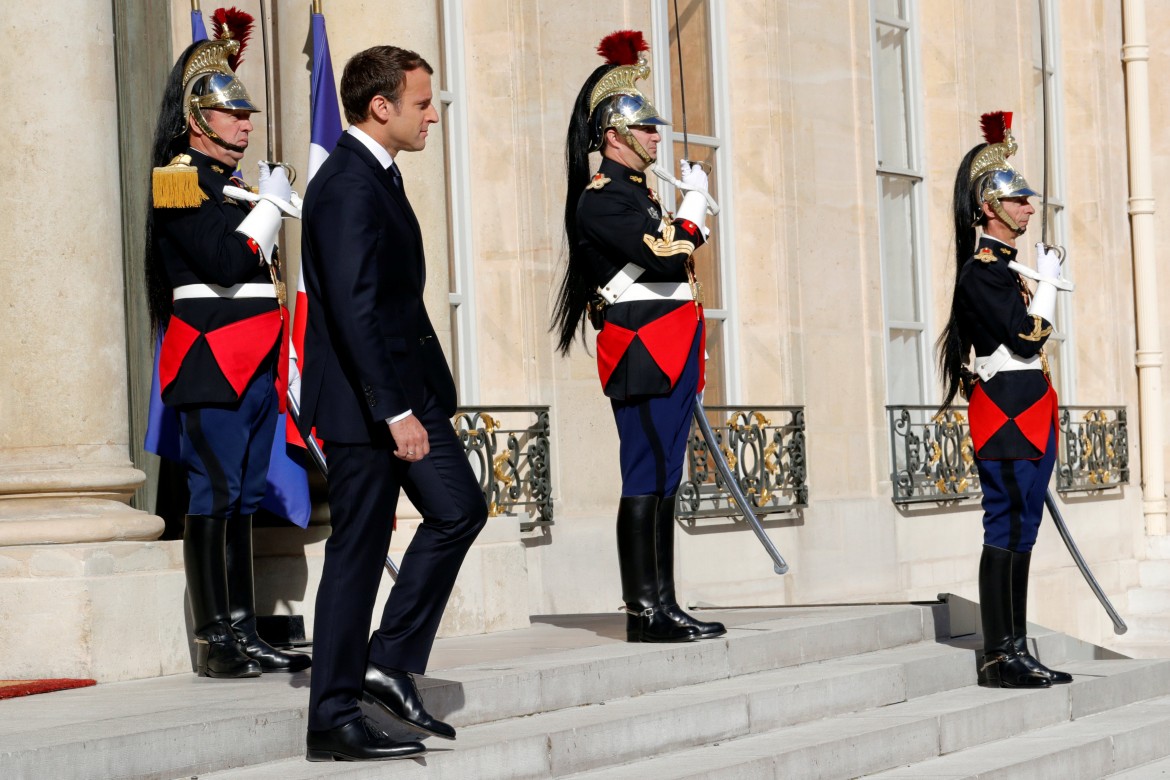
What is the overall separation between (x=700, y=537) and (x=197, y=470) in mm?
5195

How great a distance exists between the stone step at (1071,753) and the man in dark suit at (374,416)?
1.92m

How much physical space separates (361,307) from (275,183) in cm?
143

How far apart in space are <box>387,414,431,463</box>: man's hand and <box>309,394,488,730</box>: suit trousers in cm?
9

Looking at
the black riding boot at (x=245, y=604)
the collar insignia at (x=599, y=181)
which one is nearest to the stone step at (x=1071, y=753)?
the black riding boot at (x=245, y=604)

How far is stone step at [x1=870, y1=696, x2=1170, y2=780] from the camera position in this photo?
5926 mm

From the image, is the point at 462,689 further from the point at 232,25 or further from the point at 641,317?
the point at 232,25

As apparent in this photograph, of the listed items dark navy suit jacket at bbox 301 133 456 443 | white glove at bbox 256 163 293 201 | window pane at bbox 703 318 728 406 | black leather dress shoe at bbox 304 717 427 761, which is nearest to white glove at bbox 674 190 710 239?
white glove at bbox 256 163 293 201

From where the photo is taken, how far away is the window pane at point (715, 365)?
37.5 ft

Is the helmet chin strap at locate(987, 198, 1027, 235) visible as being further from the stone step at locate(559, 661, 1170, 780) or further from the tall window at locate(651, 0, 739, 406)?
the tall window at locate(651, 0, 739, 406)

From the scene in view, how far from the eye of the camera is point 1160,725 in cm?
699

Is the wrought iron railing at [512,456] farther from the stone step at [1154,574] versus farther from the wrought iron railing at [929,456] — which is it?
the stone step at [1154,574]

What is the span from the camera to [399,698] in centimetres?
466

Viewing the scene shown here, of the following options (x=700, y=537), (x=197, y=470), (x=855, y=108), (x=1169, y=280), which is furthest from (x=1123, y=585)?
(x=197, y=470)

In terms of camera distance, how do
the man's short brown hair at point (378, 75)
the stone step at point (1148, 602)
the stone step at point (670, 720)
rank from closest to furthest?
the man's short brown hair at point (378, 75) < the stone step at point (670, 720) < the stone step at point (1148, 602)
